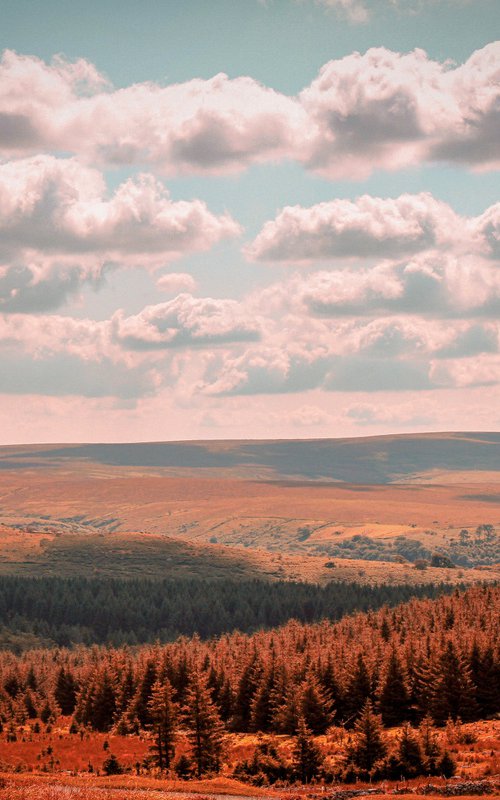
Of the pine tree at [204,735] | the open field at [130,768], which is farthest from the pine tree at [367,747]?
the pine tree at [204,735]

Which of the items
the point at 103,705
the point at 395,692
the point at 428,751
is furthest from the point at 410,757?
the point at 103,705

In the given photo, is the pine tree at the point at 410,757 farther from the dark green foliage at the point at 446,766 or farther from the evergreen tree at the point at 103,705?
the evergreen tree at the point at 103,705

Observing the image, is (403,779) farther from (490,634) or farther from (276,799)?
(490,634)

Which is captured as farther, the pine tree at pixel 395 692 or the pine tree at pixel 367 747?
the pine tree at pixel 395 692

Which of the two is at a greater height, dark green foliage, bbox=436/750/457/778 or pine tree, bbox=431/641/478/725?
dark green foliage, bbox=436/750/457/778

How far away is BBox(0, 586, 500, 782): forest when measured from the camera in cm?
8581

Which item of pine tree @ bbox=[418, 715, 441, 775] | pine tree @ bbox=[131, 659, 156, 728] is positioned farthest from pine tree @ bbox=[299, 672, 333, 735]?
pine tree @ bbox=[418, 715, 441, 775]

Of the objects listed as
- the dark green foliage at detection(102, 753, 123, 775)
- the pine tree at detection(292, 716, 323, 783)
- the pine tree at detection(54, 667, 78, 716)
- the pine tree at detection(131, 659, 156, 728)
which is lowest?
the pine tree at detection(54, 667, 78, 716)

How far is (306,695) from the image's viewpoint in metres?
118

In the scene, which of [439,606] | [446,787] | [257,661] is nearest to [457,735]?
[446,787]

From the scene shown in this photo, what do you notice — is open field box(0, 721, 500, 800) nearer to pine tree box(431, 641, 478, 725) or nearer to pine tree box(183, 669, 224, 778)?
pine tree box(183, 669, 224, 778)

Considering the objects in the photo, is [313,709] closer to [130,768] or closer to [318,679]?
[318,679]

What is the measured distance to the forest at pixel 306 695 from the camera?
85812 millimetres

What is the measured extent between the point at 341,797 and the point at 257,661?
71.0 meters
